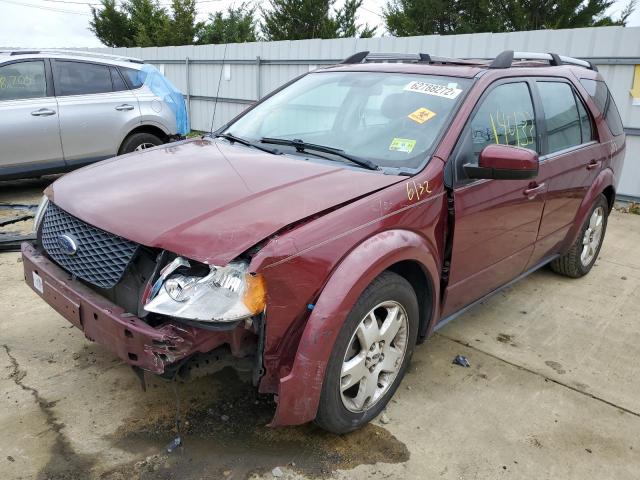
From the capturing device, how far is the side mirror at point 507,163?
2.80 m

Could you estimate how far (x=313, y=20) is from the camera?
30922 millimetres

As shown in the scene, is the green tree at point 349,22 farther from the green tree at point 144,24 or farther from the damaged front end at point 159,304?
the damaged front end at point 159,304

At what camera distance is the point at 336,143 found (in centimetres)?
314

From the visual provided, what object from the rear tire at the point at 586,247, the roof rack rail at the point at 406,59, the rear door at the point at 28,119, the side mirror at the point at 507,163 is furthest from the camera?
the rear door at the point at 28,119

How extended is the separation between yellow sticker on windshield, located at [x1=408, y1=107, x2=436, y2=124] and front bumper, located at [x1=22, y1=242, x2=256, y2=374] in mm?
1567

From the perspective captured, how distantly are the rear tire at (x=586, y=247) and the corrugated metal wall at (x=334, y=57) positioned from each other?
3.22m

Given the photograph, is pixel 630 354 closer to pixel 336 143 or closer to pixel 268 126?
pixel 336 143

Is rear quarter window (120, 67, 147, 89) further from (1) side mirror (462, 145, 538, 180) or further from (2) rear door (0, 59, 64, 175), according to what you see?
(1) side mirror (462, 145, 538, 180)

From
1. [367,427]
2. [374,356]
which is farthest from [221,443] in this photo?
[374,356]

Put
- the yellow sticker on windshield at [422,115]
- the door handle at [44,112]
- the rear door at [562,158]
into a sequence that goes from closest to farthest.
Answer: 1. the yellow sticker on windshield at [422,115]
2. the rear door at [562,158]
3. the door handle at [44,112]

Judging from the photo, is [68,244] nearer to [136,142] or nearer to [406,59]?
[406,59]

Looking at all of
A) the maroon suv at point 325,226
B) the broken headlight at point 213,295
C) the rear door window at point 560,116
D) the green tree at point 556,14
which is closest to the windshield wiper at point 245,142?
the maroon suv at point 325,226

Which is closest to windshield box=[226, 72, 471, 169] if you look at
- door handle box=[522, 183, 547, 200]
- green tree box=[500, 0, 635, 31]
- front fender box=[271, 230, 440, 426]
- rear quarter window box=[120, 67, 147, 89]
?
front fender box=[271, 230, 440, 426]

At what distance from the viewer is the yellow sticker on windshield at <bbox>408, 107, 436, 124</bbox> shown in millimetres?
3080
